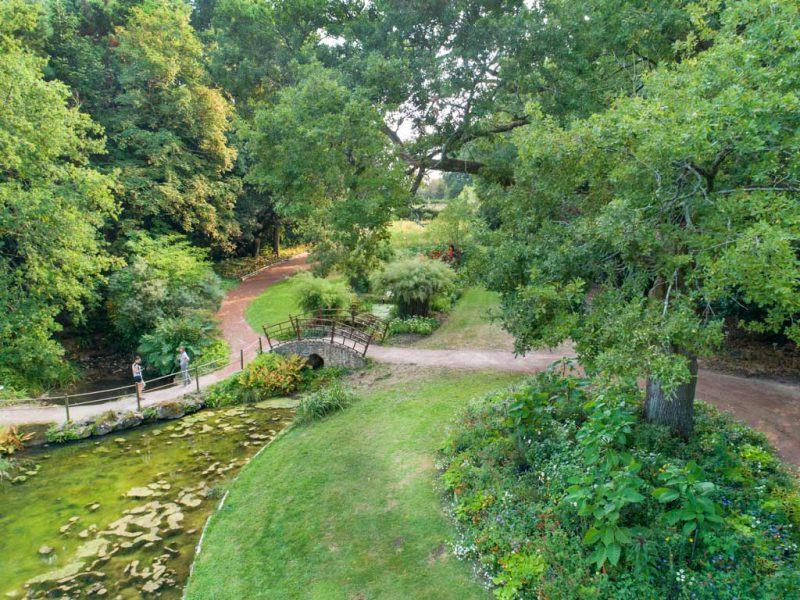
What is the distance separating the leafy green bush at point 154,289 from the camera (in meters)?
21.4

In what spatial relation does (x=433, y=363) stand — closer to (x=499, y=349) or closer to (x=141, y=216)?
(x=499, y=349)

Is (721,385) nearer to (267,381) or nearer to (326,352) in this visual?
(326,352)

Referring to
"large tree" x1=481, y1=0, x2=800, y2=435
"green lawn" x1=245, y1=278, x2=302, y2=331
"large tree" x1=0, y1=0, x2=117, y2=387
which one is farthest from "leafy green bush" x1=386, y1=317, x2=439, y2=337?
"large tree" x1=0, y1=0, x2=117, y2=387

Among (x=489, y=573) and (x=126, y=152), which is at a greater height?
(x=126, y=152)

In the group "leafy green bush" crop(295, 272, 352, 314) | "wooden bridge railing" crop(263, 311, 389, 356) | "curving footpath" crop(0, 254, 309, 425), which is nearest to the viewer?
"curving footpath" crop(0, 254, 309, 425)

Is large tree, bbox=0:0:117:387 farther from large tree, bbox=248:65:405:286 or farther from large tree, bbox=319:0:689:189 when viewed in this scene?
large tree, bbox=319:0:689:189

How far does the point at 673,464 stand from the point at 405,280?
1449cm

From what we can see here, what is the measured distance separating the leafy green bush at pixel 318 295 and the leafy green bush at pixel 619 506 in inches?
486

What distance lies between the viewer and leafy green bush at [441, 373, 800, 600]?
627 cm

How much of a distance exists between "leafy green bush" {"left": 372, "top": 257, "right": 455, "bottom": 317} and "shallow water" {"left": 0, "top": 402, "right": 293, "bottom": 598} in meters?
7.83

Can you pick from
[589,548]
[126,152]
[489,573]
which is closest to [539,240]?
[589,548]

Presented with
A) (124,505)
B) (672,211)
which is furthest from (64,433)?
(672,211)

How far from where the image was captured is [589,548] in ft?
23.2

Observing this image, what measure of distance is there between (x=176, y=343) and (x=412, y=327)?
421 inches
